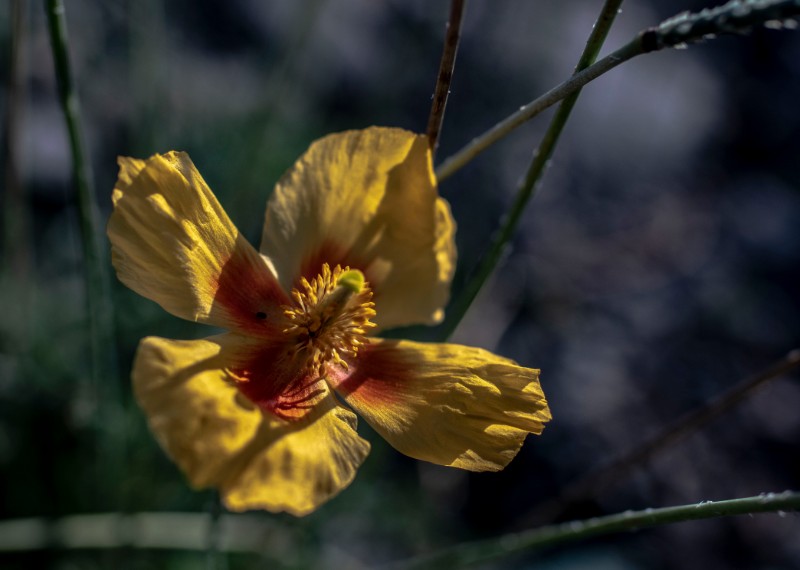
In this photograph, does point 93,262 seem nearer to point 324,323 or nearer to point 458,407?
point 324,323

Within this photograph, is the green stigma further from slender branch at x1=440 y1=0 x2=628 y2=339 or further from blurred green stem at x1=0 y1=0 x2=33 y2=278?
blurred green stem at x1=0 y1=0 x2=33 y2=278

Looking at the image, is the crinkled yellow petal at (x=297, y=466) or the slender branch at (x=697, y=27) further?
the crinkled yellow petal at (x=297, y=466)

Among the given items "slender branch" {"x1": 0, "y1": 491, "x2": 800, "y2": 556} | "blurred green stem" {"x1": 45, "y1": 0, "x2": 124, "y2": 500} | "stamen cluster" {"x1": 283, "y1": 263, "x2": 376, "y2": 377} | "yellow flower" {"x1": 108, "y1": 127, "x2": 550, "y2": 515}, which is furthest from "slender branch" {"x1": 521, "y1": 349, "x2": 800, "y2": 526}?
"blurred green stem" {"x1": 45, "y1": 0, "x2": 124, "y2": 500}

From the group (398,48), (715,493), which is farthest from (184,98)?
(715,493)

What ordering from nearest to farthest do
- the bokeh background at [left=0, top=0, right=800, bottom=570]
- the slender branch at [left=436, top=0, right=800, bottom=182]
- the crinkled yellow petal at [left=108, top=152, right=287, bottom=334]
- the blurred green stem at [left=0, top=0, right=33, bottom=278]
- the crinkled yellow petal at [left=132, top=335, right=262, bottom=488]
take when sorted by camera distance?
the slender branch at [left=436, top=0, right=800, bottom=182], the crinkled yellow petal at [left=132, top=335, right=262, bottom=488], the crinkled yellow petal at [left=108, top=152, right=287, bottom=334], the blurred green stem at [left=0, top=0, right=33, bottom=278], the bokeh background at [left=0, top=0, right=800, bottom=570]

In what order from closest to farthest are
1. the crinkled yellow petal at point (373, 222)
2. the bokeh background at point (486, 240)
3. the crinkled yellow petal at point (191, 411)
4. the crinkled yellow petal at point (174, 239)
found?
the crinkled yellow petal at point (191, 411) → the crinkled yellow petal at point (174, 239) → the crinkled yellow petal at point (373, 222) → the bokeh background at point (486, 240)

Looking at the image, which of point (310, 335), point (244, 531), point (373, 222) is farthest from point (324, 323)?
point (244, 531)

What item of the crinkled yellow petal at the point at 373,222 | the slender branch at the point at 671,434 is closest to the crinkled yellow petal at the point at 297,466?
the crinkled yellow petal at the point at 373,222

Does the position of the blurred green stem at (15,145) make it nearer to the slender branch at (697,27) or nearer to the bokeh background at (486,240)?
the bokeh background at (486,240)
